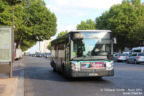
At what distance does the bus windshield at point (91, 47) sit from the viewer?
11.9 metres

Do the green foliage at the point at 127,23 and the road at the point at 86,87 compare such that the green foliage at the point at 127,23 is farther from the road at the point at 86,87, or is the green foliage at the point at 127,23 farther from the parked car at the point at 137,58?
the road at the point at 86,87

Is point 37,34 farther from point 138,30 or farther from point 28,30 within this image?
point 138,30

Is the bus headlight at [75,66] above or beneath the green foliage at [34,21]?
beneath

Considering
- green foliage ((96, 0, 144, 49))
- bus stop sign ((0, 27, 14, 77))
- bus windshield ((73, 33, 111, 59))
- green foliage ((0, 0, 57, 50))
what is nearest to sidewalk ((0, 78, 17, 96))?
bus stop sign ((0, 27, 14, 77))

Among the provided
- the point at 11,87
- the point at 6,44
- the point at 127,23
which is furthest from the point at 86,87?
the point at 127,23

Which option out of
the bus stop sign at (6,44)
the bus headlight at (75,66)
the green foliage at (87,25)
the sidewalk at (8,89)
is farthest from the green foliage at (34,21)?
the green foliage at (87,25)

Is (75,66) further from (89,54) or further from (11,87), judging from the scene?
(11,87)

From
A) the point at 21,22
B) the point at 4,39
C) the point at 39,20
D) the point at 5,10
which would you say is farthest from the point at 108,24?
the point at 4,39

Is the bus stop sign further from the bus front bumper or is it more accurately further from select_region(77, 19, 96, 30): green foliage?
select_region(77, 19, 96, 30): green foliage

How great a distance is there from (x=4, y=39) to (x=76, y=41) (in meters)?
4.10

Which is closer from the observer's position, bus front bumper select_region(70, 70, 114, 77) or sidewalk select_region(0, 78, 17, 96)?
sidewalk select_region(0, 78, 17, 96)

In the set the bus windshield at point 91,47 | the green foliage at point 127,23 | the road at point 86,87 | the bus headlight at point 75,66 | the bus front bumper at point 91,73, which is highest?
the green foliage at point 127,23

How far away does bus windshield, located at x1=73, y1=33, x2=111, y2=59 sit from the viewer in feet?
38.9

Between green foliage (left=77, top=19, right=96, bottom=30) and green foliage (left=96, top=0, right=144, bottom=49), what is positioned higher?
green foliage (left=77, top=19, right=96, bottom=30)
